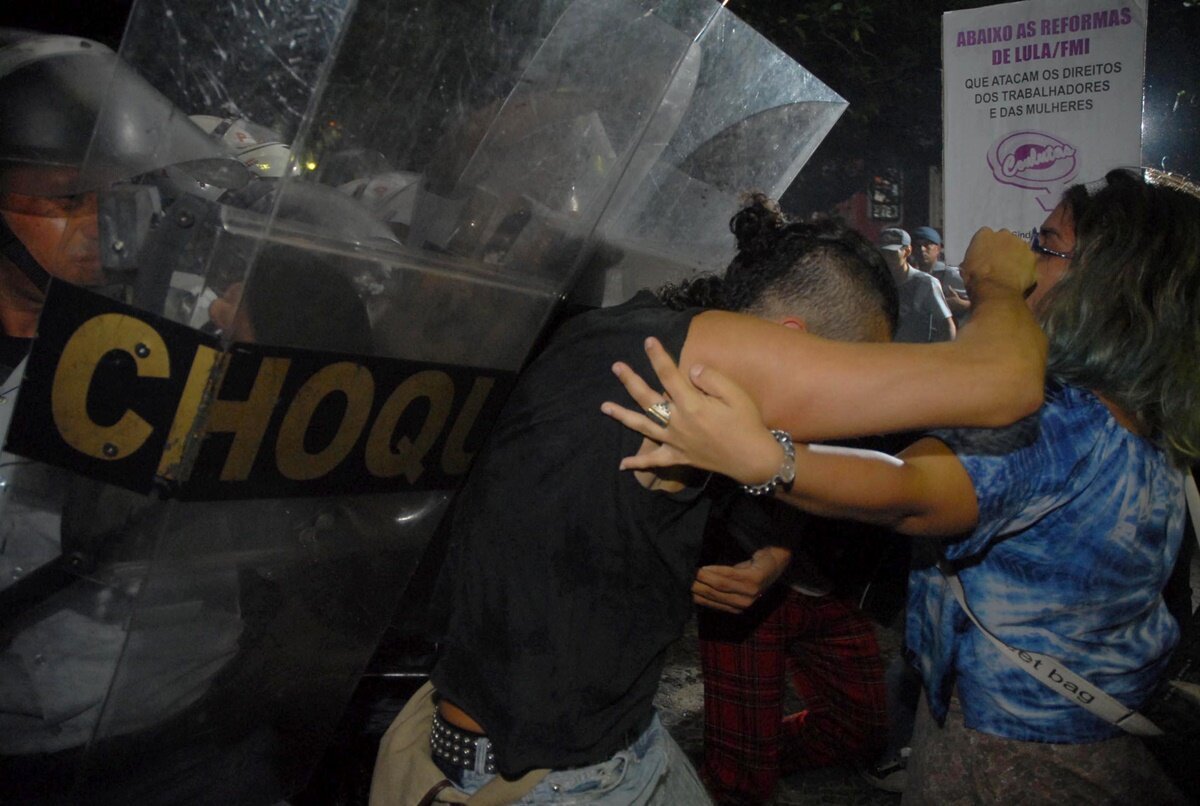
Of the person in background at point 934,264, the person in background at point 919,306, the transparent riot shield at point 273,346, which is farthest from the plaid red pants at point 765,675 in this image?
the person in background at point 934,264

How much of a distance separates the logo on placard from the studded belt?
3389 millimetres

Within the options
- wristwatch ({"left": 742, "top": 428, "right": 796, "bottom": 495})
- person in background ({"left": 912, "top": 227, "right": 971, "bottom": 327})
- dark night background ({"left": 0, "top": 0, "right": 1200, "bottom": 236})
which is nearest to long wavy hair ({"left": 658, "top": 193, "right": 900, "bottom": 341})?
wristwatch ({"left": 742, "top": 428, "right": 796, "bottom": 495})

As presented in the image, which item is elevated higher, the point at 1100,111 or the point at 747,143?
the point at 1100,111

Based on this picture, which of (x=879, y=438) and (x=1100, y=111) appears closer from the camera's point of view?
(x=879, y=438)

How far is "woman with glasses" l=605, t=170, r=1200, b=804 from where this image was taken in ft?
6.53

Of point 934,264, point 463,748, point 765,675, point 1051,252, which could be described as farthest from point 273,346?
point 934,264

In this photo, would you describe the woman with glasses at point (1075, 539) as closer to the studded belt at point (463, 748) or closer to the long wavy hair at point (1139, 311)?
the long wavy hair at point (1139, 311)

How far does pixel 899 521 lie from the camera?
1886 millimetres

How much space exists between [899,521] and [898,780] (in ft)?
8.13

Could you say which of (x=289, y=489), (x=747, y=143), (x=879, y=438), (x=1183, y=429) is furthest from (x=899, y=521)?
(x=747, y=143)

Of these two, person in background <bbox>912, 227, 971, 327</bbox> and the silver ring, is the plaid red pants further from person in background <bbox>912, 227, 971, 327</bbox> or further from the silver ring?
person in background <bbox>912, 227, 971, 327</bbox>

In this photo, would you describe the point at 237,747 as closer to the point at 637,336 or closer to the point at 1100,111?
the point at 637,336

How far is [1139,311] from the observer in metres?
2.15

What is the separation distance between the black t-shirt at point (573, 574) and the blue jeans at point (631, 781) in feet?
0.13
